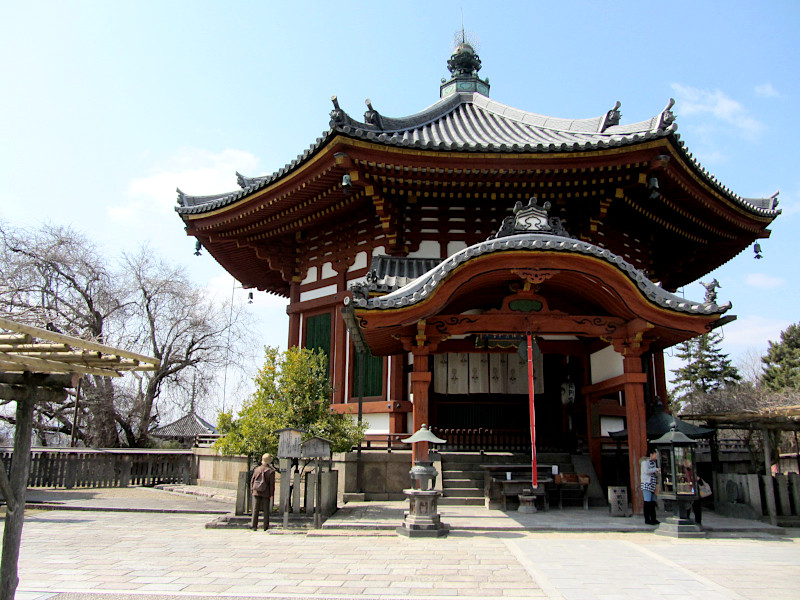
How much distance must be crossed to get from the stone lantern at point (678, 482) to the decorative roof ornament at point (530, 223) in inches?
149

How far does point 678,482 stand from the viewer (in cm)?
906

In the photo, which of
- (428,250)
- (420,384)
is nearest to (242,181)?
(428,250)

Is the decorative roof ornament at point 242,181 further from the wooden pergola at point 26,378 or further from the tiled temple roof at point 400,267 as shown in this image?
the wooden pergola at point 26,378

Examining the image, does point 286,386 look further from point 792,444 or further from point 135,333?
point 792,444

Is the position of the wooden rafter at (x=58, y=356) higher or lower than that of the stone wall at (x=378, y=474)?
higher

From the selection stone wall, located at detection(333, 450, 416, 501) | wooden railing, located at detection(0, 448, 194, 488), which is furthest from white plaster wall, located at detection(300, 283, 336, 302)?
wooden railing, located at detection(0, 448, 194, 488)

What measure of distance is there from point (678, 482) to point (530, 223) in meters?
4.78

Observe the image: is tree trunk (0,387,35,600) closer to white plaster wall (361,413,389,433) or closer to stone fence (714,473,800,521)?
white plaster wall (361,413,389,433)

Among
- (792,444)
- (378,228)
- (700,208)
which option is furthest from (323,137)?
(792,444)

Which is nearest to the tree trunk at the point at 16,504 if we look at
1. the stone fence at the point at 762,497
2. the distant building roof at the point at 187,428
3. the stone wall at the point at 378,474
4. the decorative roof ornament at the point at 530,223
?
the decorative roof ornament at the point at 530,223

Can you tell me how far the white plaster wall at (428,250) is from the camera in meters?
13.8

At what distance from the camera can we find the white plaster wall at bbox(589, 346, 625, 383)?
1189cm

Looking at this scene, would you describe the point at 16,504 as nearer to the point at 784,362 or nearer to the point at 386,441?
the point at 386,441

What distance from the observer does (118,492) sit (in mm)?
17766
